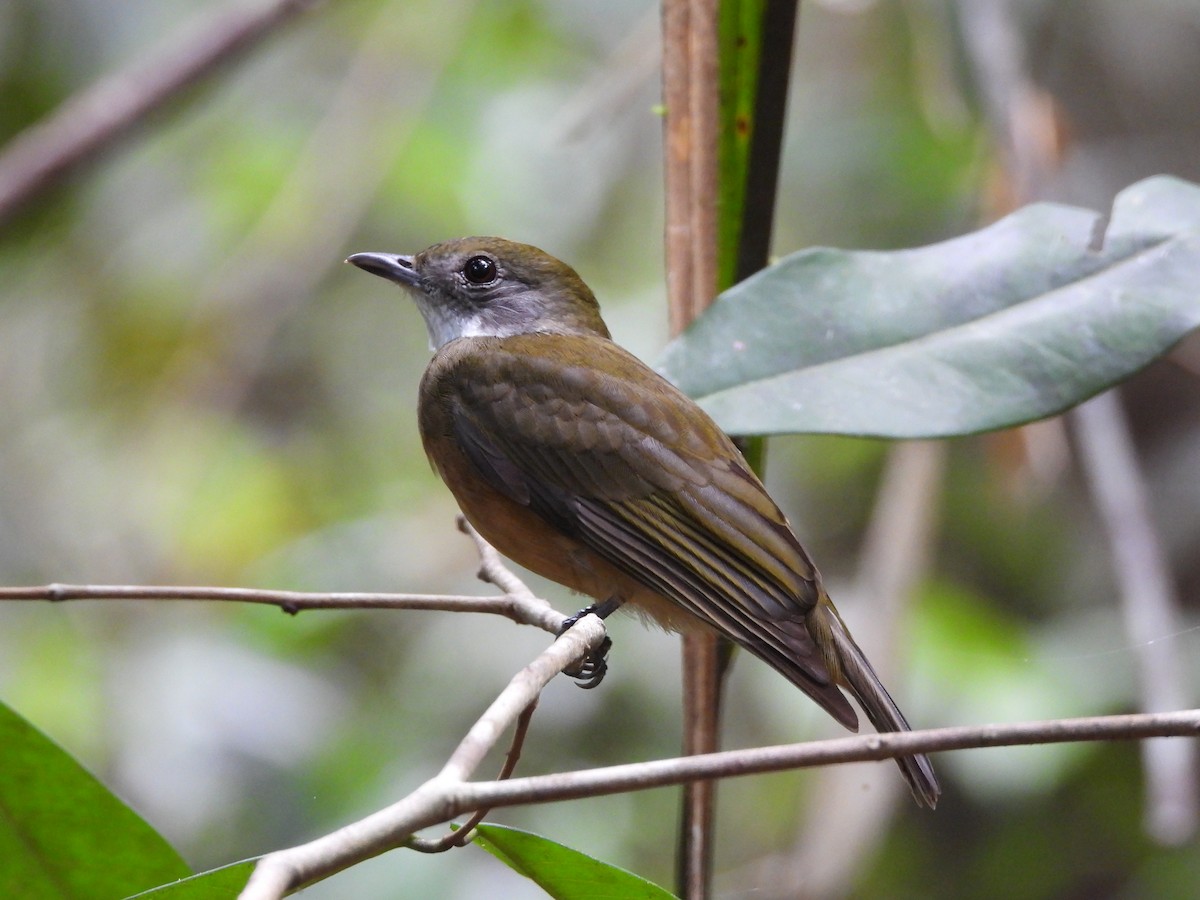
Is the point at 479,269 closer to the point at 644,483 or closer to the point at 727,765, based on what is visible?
the point at 644,483

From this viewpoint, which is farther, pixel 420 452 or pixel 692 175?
pixel 420 452

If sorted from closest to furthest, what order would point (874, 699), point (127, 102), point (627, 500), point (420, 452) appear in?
point (874, 699) < point (627, 500) < point (127, 102) < point (420, 452)

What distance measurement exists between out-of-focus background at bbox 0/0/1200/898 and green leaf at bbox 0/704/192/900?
6.06 feet

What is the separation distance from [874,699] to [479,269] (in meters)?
1.64

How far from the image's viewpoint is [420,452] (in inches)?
252

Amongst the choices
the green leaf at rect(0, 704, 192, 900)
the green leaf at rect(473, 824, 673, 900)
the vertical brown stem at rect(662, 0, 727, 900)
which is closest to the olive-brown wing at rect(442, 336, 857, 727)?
the vertical brown stem at rect(662, 0, 727, 900)

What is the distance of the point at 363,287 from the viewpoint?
22.6 ft

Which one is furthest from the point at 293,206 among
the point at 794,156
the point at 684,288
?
the point at 684,288

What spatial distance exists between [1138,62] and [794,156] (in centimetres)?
166

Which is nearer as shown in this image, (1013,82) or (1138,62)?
(1013,82)

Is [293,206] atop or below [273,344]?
atop

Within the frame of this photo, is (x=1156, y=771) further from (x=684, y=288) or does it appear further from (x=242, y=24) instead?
(x=242, y=24)

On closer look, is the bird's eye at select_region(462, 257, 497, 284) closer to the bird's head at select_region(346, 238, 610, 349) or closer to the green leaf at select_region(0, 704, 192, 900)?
the bird's head at select_region(346, 238, 610, 349)

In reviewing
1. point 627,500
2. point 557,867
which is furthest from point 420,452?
point 557,867
